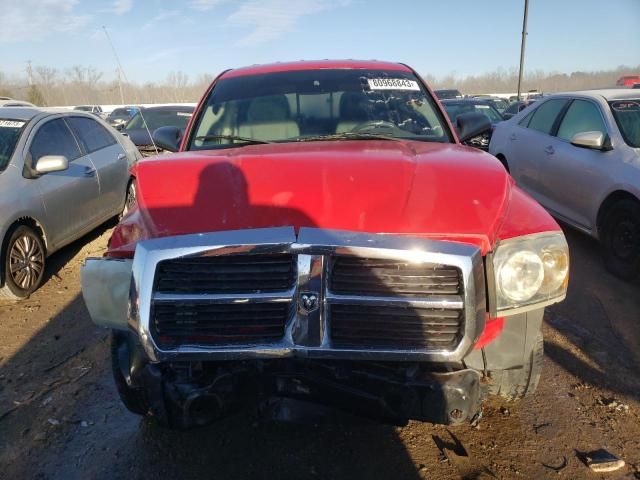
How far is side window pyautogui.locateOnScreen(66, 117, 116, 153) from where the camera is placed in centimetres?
605

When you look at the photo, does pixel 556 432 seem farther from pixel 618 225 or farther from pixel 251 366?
pixel 618 225

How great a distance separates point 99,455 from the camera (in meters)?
2.56

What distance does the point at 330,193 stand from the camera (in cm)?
209

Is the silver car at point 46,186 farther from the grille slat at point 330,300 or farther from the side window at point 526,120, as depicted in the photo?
the side window at point 526,120

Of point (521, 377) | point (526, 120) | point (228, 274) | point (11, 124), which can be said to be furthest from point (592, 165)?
point (11, 124)

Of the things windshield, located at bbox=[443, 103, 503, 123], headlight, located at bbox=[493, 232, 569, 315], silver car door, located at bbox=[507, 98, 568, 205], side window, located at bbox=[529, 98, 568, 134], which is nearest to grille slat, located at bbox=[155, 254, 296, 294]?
headlight, located at bbox=[493, 232, 569, 315]

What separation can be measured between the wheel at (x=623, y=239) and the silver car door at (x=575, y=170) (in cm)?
25

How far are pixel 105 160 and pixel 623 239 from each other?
5.76 metres

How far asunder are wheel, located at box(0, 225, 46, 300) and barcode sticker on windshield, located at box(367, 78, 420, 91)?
133 inches

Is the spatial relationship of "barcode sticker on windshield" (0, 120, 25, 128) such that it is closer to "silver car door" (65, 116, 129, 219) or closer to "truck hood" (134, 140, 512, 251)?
"silver car door" (65, 116, 129, 219)

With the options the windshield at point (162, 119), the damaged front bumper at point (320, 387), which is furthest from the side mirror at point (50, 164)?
the windshield at point (162, 119)

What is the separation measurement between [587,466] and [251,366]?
1.71m

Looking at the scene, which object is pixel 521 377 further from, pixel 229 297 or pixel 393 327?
pixel 229 297

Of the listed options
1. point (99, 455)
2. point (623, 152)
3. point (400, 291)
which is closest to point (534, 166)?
point (623, 152)
